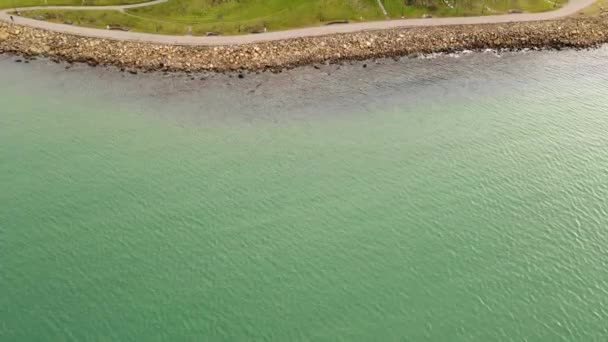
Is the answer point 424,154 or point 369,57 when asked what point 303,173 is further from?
point 369,57

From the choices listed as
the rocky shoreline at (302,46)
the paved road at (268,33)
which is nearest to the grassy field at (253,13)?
the paved road at (268,33)

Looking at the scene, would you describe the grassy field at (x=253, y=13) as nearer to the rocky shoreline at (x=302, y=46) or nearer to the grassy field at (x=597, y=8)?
the rocky shoreline at (x=302, y=46)

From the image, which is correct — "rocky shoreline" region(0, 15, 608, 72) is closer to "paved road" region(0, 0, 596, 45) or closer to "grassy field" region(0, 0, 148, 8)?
"paved road" region(0, 0, 596, 45)

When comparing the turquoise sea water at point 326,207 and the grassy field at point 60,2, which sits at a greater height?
the grassy field at point 60,2

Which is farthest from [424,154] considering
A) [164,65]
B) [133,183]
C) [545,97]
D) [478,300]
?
[164,65]

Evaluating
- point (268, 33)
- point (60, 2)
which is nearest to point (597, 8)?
point (268, 33)

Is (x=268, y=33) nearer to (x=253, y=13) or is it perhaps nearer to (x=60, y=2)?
(x=253, y=13)

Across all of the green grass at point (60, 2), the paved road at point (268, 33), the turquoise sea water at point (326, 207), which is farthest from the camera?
the green grass at point (60, 2)
